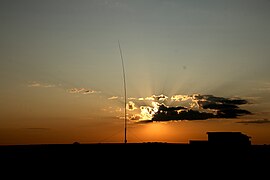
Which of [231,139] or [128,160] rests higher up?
[128,160]

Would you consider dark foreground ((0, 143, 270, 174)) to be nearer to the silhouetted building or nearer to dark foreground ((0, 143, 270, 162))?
dark foreground ((0, 143, 270, 162))

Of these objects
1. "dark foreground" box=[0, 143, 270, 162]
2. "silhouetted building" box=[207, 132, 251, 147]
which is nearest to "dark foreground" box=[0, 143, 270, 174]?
"dark foreground" box=[0, 143, 270, 162]

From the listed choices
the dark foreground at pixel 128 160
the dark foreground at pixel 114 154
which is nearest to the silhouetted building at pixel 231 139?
the dark foreground at pixel 114 154

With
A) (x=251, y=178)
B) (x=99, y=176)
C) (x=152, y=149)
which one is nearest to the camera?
(x=99, y=176)

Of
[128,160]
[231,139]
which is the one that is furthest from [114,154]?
[231,139]

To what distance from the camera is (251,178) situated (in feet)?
69.7

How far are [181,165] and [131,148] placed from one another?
4673 mm

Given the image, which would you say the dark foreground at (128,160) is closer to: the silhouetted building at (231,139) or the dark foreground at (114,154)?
the dark foreground at (114,154)

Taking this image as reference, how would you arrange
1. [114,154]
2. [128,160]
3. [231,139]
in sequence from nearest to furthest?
1. [128,160]
2. [114,154]
3. [231,139]

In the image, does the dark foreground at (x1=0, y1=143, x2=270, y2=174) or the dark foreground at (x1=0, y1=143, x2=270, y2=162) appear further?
the dark foreground at (x1=0, y1=143, x2=270, y2=162)

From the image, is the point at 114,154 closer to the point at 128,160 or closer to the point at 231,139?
the point at 128,160

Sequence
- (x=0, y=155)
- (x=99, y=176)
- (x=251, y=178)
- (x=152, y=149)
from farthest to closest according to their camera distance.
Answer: (x=152, y=149)
(x=0, y=155)
(x=251, y=178)
(x=99, y=176)

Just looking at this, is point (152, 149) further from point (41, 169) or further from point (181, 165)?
point (41, 169)

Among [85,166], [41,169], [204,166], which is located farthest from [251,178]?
[41,169]
